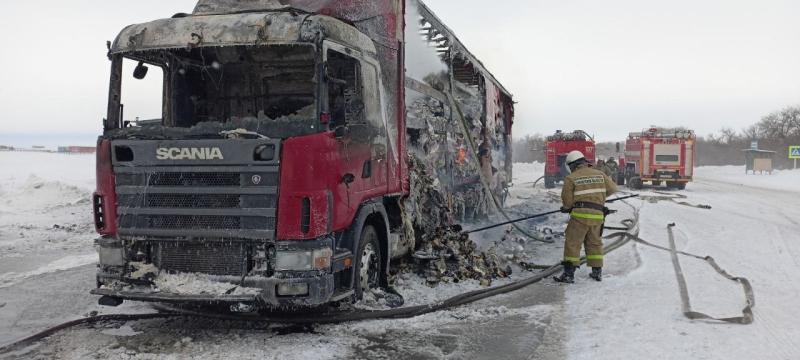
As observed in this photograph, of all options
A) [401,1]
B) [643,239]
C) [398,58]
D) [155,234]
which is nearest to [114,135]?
[155,234]

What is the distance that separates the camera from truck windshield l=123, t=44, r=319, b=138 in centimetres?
518

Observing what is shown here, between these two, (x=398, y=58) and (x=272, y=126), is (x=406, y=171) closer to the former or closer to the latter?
(x=398, y=58)

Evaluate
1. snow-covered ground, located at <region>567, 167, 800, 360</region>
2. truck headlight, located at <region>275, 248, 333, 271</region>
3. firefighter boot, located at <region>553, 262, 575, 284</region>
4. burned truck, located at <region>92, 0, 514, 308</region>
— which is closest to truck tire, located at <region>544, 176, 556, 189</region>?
snow-covered ground, located at <region>567, 167, 800, 360</region>

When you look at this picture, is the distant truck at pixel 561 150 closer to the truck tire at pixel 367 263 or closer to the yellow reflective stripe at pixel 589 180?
the yellow reflective stripe at pixel 589 180

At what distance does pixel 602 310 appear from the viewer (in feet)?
→ 19.9

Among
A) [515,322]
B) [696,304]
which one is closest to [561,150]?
[696,304]

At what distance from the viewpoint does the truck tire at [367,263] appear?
18.8ft

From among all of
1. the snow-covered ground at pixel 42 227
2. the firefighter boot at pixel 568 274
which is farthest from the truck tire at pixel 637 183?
the snow-covered ground at pixel 42 227

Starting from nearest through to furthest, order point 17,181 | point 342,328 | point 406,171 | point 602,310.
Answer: point 342,328 → point 602,310 → point 406,171 → point 17,181

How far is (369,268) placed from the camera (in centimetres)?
611

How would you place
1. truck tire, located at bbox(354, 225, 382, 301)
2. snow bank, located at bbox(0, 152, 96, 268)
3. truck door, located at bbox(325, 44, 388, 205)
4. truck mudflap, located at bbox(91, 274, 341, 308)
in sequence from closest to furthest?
truck mudflap, located at bbox(91, 274, 341, 308)
truck door, located at bbox(325, 44, 388, 205)
truck tire, located at bbox(354, 225, 382, 301)
snow bank, located at bbox(0, 152, 96, 268)

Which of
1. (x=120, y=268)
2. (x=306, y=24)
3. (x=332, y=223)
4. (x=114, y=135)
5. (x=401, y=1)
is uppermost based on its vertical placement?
(x=401, y=1)

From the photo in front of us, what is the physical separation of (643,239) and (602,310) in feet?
16.4

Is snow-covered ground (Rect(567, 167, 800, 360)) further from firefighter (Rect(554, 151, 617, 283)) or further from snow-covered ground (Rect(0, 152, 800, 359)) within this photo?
firefighter (Rect(554, 151, 617, 283))
